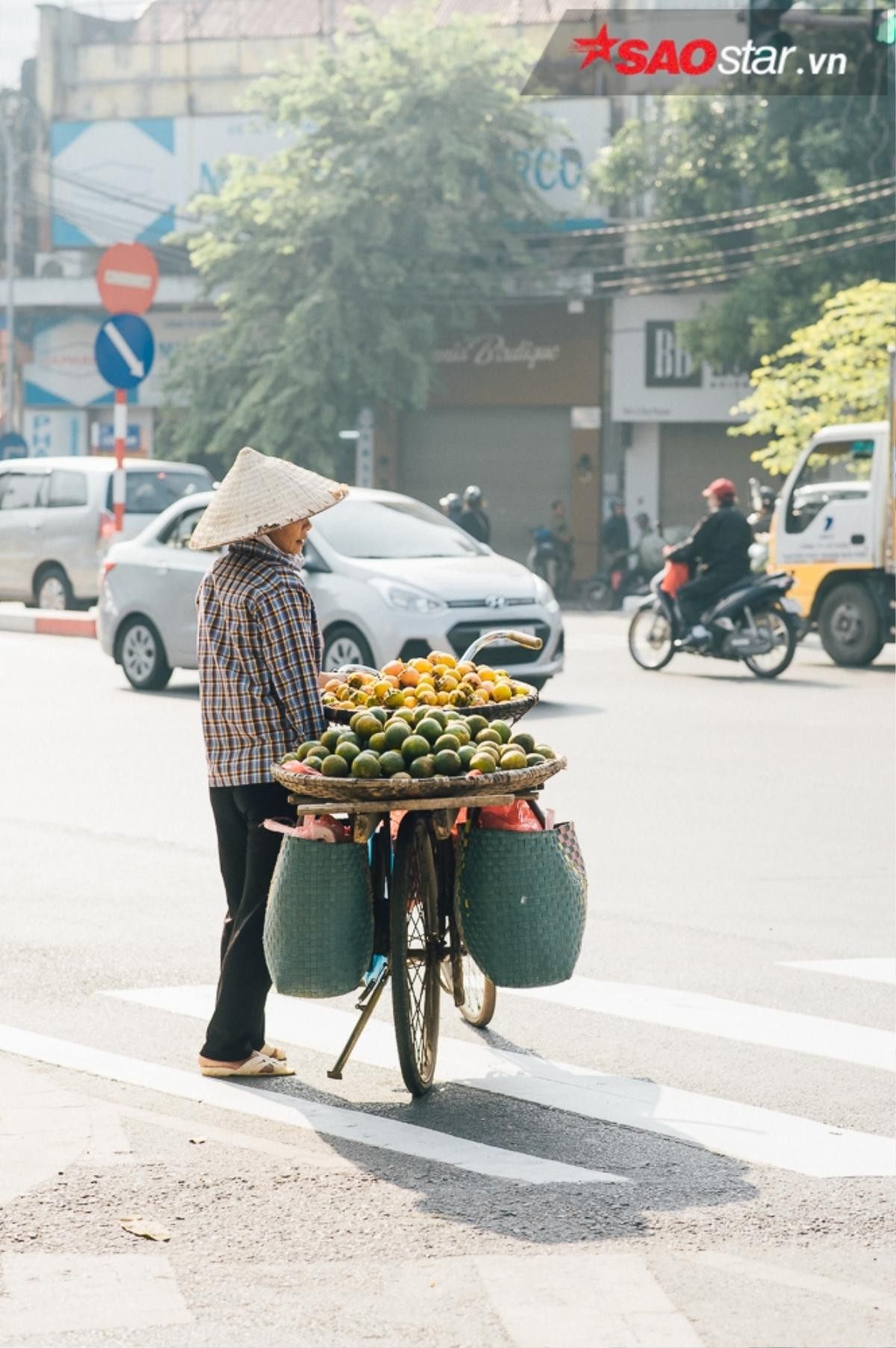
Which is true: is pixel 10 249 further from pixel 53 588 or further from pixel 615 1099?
pixel 615 1099

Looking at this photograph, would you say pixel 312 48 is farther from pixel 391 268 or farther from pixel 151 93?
pixel 391 268

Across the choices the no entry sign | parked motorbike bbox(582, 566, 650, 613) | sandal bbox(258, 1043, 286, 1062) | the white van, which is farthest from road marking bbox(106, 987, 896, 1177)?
parked motorbike bbox(582, 566, 650, 613)

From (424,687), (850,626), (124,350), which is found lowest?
(850,626)

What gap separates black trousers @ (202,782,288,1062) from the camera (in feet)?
19.4

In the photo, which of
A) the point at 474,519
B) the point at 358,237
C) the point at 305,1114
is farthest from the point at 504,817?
the point at 358,237

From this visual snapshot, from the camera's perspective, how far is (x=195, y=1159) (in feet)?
16.7

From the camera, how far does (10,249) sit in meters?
43.9

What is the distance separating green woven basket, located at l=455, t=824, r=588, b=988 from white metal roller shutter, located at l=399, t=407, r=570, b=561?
34.6m

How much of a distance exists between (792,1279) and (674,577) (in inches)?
582

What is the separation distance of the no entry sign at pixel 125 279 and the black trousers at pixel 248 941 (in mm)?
19011

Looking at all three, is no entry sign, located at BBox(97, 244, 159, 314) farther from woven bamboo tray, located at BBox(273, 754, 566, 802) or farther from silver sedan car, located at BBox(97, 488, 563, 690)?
woven bamboo tray, located at BBox(273, 754, 566, 802)

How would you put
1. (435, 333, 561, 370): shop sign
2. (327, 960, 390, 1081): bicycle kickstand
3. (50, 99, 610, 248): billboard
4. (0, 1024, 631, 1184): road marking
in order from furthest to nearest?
(50, 99, 610, 248): billboard < (435, 333, 561, 370): shop sign < (327, 960, 390, 1081): bicycle kickstand < (0, 1024, 631, 1184): road marking

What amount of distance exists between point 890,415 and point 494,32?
992 inches

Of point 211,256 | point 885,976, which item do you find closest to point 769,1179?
point 885,976
